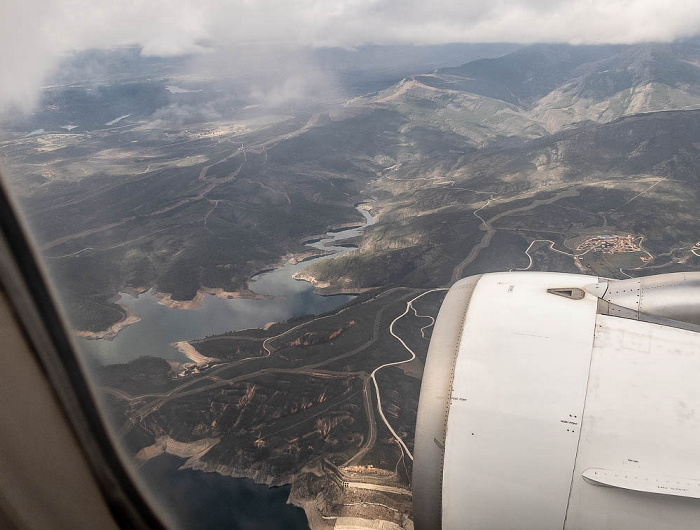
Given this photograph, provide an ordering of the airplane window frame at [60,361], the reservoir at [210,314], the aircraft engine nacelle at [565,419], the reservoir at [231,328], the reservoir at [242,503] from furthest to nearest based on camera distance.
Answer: the reservoir at [210,314], the reservoir at [231,328], the reservoir at [242,503], the aircraft engine nacelle at [565,419], the airplane window frame at [60,361]

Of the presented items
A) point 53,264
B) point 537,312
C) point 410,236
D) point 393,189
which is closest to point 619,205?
point 410,236

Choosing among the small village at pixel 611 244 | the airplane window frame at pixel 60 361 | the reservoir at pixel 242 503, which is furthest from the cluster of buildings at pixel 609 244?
the airplane window frame at pixel 60 361

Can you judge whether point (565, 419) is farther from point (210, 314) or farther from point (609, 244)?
point (609, 244)

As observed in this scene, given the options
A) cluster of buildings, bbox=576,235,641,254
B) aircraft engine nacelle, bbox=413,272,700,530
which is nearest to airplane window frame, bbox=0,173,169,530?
aircraft engine nacelle, bbox=413,272,700,530

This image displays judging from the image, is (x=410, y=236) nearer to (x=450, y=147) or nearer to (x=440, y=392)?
(x=440, y=392)

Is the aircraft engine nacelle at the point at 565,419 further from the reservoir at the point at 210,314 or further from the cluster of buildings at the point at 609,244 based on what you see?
the cluster of buildings at the point at 609,244

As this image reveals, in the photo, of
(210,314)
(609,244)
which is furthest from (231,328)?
(609,244)
